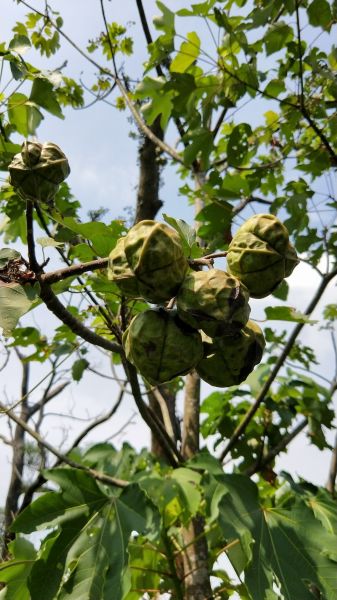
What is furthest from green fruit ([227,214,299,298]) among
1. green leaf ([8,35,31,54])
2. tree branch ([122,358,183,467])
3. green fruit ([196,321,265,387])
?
green leaf ([8,35,31,54])

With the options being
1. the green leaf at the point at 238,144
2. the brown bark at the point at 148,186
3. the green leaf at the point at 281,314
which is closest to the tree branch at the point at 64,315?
the green leaf at the point at 281,314

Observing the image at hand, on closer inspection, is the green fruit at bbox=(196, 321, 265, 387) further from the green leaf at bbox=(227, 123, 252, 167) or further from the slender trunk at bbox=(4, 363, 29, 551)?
the slender trunk at bbox=(4, 363, 29, 551)

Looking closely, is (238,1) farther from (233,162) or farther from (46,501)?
(46,501)

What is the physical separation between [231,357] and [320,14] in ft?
10.8

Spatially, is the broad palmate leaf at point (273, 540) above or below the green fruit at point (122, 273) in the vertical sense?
below

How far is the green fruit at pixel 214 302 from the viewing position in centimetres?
162

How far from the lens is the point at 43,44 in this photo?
602cm

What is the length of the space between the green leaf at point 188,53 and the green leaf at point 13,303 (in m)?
3.51

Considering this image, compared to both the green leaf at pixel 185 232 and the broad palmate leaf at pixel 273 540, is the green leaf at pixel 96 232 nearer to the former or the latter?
the green leaf at pixel 185 232

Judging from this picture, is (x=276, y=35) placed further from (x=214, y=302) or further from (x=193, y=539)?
(x=193, y=539)

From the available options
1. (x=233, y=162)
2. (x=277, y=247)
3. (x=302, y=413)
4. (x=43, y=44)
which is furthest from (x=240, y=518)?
(x=43, y=44)

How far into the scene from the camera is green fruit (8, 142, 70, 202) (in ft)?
6.62

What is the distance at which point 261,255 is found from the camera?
1732mm

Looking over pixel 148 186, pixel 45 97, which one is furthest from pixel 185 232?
pixel 148 186
